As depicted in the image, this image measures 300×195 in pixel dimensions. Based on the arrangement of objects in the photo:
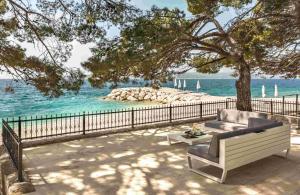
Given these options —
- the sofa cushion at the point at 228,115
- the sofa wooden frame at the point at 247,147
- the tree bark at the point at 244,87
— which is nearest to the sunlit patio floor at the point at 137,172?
the sofa wooden frame at the point at 247,147

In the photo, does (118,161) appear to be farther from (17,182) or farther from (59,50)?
(59,50)

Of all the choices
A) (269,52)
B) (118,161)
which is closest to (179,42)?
(269,52)

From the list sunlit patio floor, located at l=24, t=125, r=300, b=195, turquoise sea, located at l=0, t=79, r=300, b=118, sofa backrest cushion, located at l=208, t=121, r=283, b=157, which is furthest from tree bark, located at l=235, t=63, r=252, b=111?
sofa backrest cushion, located at l=208, t=121, r=283, b=157

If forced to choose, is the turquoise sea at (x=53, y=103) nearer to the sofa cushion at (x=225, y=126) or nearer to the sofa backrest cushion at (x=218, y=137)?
the sofa cushion at (x=225, y=126)

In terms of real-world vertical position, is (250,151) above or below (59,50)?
below

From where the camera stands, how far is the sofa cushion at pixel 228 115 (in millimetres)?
11070

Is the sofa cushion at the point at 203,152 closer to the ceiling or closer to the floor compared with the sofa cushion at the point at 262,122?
closer to the floor

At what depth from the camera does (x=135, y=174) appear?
6.70 metres

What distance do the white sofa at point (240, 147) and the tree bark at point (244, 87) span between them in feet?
19.0

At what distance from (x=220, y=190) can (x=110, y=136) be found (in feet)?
20.2

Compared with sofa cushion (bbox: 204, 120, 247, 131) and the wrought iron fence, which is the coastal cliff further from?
sofa cushion (bbox: 204, 120, 247, 131)

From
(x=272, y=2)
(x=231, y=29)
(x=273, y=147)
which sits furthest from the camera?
(x=231, y=29)

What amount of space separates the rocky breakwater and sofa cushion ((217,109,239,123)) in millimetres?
22481

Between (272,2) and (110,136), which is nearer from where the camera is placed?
(272,2)
